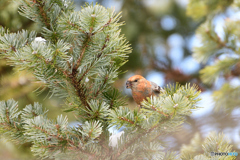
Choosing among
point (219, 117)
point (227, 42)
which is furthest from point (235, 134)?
point (227, 42)

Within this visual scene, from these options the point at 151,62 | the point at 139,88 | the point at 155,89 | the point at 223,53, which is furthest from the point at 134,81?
the point at 151,62

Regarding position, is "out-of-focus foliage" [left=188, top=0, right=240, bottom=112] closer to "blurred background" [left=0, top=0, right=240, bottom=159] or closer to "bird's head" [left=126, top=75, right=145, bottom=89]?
"blurred background" [left=0, top=0, right=240, bottom=159]

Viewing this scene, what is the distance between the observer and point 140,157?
1.25 meters

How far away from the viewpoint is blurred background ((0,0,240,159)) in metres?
2.52

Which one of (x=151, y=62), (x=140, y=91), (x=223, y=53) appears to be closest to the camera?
(x=140, y=91)

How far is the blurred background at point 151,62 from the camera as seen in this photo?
2520 mm

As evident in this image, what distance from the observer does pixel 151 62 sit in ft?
13.5

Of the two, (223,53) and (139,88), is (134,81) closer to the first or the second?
(139,88)

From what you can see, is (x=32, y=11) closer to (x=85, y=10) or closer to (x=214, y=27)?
(x=85, y=10)

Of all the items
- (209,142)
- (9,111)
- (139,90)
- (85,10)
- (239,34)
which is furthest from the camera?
(239,34)

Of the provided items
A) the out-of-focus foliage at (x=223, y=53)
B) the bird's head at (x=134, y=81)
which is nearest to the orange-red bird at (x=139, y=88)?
the bird's head at (x=134, y=81)

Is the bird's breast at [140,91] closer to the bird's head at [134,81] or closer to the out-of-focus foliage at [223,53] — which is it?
the bird's head at [134,81]

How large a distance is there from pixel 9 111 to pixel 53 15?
54 centimetres

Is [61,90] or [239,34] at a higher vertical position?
[239,34]
